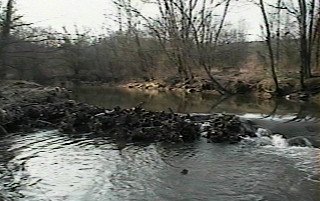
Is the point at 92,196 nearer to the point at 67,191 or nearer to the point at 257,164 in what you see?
the point at 67,191

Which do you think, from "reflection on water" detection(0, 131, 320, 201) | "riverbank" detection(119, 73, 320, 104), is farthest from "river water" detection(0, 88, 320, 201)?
"riverbank" detection(119, 73, 320, 104)

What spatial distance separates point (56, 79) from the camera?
52906 mm

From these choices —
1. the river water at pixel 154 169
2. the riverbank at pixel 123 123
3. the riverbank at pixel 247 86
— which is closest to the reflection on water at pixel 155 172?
the river water at pixel 154 169

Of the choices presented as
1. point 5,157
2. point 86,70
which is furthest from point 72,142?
point 86,70

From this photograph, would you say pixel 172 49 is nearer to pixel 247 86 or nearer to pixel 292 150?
pixel 247 86

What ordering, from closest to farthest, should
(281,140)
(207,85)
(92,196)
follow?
(92,196), (281,140), (207,85)

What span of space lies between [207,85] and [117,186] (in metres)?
31.0

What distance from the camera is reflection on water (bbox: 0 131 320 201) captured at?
9789 mm

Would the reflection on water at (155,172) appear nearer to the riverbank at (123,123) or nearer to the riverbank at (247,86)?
the riverbank at (123,123)

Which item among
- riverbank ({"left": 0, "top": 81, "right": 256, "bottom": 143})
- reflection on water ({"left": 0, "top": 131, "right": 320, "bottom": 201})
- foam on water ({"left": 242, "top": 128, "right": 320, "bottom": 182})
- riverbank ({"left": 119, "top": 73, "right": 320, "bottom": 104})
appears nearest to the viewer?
reflection on water ({"left": 0, "top": 131, "right": 320, "bottom": 201})

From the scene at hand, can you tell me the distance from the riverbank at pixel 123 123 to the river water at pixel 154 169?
657 millimetres

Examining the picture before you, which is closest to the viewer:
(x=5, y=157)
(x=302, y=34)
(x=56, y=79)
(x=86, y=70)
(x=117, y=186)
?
(x=117, y=186)

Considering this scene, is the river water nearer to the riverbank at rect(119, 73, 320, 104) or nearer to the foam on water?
the foam on water

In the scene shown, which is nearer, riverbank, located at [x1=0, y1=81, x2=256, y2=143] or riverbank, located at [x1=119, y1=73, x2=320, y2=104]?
riverbank, located at [x1=0, y1=81, x2=256, y2=143]
